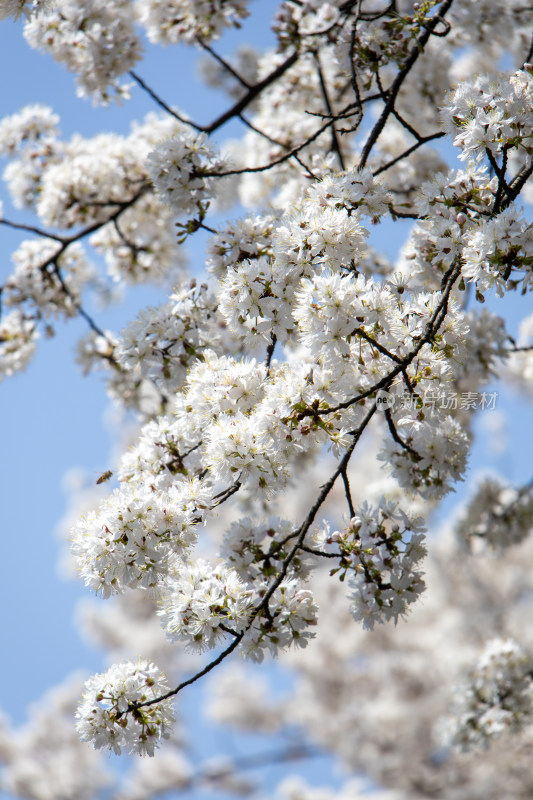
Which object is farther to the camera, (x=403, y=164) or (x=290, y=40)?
(x=403, y=164)

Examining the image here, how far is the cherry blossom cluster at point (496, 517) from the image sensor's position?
5.44 m

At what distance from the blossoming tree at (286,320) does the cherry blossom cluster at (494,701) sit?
0.05ft

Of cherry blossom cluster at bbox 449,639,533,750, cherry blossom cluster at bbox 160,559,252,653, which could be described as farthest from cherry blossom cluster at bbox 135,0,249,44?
cherry blossom cluster at bbox 449,639,533,750

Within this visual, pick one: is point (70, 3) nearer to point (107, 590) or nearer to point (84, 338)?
point (84, 338)

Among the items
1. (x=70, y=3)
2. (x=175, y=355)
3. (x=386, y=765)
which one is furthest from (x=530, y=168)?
(x=386, y=765)

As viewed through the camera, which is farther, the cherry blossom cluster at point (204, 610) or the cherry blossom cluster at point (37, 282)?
the cherry blossom cluster at point (37, 282)

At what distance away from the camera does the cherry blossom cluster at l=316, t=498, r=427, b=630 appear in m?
2.83

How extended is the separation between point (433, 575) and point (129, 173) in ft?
35.3

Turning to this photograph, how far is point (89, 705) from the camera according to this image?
Result: 103 inches

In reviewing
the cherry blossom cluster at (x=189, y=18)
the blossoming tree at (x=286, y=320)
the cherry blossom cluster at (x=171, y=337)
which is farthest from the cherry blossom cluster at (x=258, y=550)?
the cherry blossom cluster at (x=189, y=18)

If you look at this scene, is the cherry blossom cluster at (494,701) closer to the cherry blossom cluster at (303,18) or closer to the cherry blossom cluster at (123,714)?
the cherry blossom cluster at (123,714)

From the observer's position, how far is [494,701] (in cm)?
454

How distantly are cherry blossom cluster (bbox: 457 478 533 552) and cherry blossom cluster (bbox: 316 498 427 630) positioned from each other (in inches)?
98.4

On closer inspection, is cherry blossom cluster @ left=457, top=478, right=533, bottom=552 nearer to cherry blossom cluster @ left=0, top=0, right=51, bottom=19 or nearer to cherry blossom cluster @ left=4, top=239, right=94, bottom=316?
cherry blossom cluster @ left=4, top=239, right=94, bottom=316
